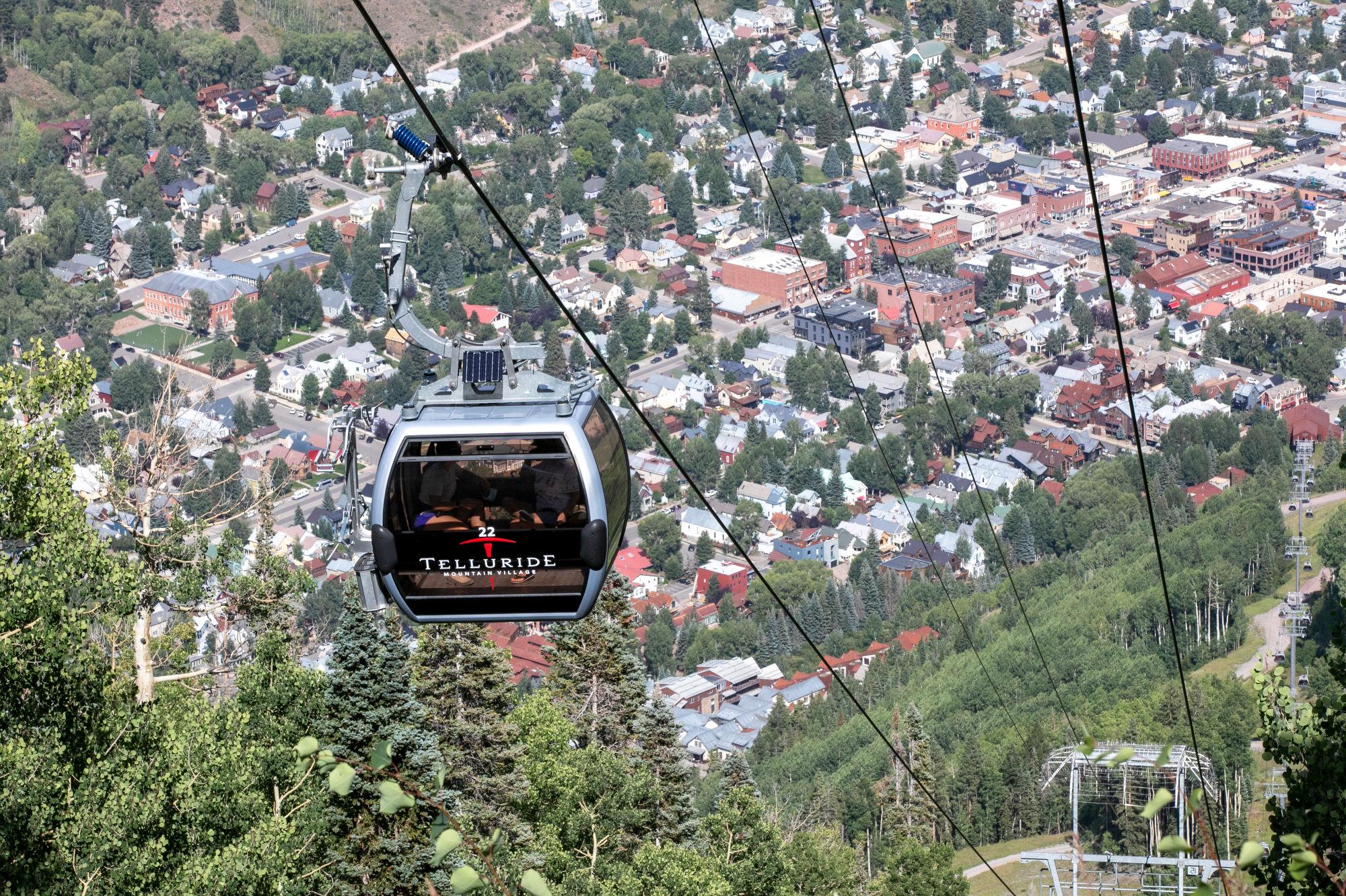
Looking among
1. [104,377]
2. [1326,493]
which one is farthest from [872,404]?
[104,377]

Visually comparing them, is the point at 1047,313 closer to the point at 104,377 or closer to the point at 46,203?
the point at 104,377

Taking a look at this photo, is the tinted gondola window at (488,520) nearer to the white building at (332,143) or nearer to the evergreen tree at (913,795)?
the evergreen tree at (913,795)

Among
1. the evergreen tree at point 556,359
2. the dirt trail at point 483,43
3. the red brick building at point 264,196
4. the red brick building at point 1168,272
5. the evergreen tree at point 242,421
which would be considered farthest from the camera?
the dirt trail at point 483,43

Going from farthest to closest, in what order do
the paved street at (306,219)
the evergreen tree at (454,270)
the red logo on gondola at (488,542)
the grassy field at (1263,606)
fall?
the paved street at (306,219) < the evergreen tree at (454,270) < the grassy field at (1263,606) < the red logo on gondola at (488,542)

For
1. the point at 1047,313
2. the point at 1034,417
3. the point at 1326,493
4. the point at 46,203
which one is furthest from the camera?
the point at 46,203

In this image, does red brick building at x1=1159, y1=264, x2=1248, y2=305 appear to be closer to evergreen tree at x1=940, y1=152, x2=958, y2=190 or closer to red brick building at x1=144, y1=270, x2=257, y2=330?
evergreen tree at x1=940, y1=152, x2=958, y2=190

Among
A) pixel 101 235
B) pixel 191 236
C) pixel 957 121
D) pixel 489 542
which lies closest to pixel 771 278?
pixel 957 121

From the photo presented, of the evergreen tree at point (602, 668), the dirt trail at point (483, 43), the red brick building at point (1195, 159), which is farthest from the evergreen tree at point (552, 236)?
the evergreen tree at point (602, 668)
